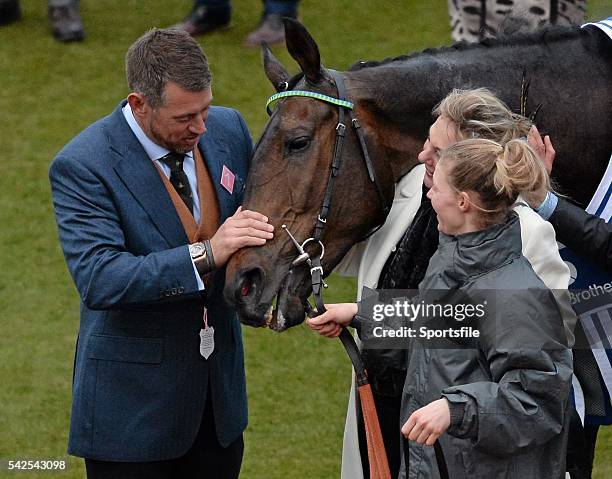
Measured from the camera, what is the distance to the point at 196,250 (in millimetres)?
3451

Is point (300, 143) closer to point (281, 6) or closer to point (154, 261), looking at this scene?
point (154, 261)

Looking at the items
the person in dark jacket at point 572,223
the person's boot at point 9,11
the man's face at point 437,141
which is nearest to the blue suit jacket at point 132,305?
the man's face at point 437,141

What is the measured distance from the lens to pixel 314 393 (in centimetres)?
583

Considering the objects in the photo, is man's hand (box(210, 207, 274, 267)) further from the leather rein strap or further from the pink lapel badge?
the pink lapel badge

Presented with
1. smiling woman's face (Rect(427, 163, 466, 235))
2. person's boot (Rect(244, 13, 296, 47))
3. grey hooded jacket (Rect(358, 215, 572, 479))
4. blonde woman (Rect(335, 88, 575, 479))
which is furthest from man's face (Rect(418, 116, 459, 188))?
person's boot (Rect(244, 13, 296, 47))

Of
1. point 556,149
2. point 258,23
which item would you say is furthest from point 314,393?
point 258,23

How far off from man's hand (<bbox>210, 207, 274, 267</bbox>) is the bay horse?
0.03 m

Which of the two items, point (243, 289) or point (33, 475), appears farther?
point (33, 475)

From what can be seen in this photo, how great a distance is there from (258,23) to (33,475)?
4.95 meters

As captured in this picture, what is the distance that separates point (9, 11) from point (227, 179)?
616 centimetres

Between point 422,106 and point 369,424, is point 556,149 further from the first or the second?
point 369,424

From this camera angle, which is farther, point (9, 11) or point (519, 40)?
point (9, 11)

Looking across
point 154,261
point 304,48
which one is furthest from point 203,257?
point 304,48

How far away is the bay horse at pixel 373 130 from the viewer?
11.2 ft
